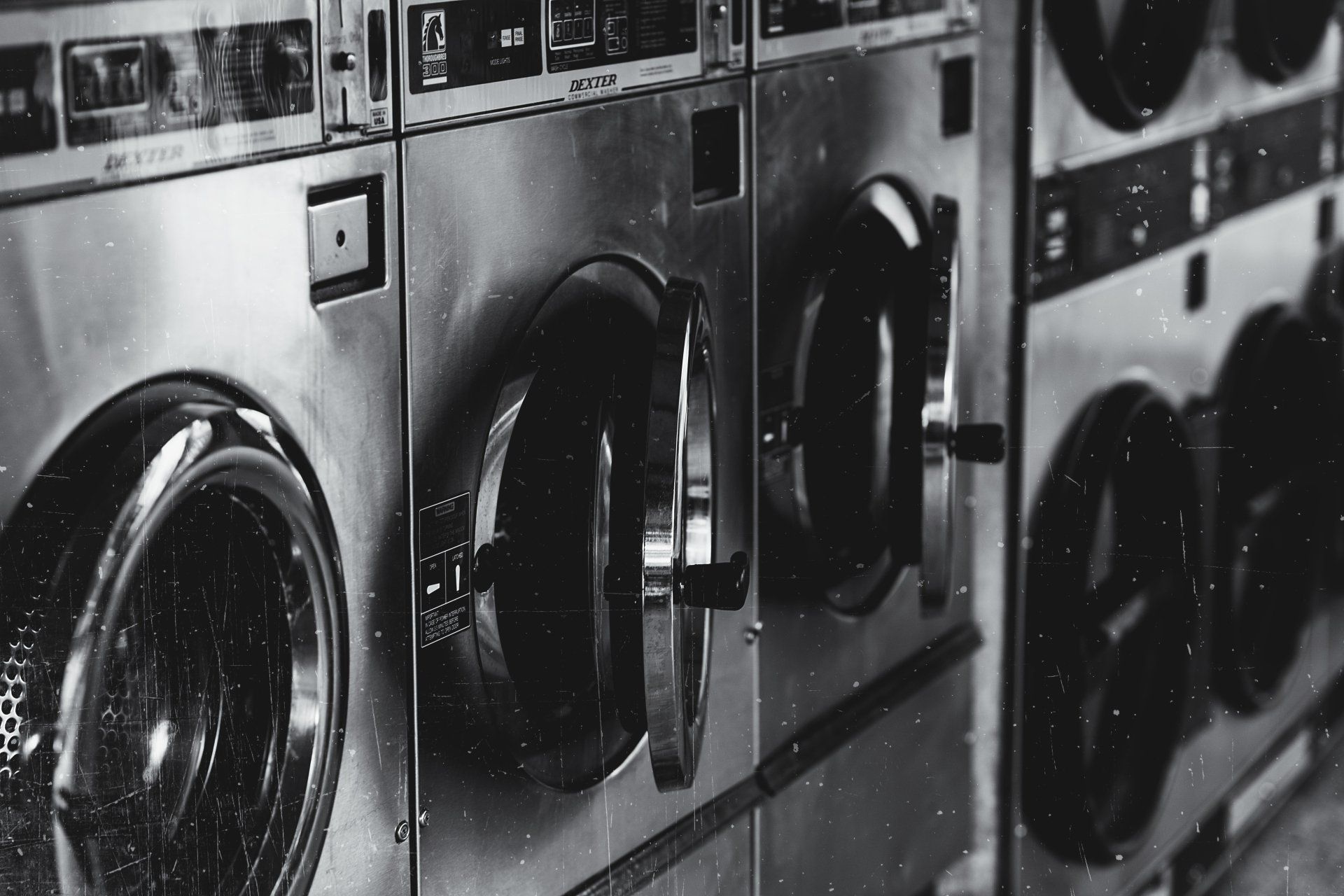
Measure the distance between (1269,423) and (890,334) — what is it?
99 cm

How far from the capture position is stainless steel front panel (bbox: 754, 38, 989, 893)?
166 cm

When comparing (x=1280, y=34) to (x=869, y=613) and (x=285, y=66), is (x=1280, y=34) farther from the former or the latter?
(x=285, y=66)

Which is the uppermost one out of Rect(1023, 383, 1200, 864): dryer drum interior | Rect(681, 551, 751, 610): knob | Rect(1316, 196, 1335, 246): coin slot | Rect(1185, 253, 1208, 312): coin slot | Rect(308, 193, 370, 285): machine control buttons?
Rect(308, 193, 370, 285): machine control buttons

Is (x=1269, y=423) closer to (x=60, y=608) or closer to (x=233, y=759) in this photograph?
(x=233, y=759)

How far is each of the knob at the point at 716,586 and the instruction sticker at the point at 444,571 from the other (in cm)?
20

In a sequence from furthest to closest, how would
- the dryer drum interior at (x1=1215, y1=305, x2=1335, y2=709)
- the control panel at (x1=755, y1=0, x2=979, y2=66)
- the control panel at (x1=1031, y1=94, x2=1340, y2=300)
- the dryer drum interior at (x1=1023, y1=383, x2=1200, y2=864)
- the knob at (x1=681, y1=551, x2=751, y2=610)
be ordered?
1. the dryer drum interior at (x1=1215, y1=305, x2=1335, y2=709)
2. the dryer drum interior at (x1=1023, y1=383, x2=1200, y2=864)
3. the control panel at (x1=1031, y1=94, x2=1340, y2=300)
4. the control panel at (x1=755, y1=0, x2=979, y2=66)
5. the knob at (x1=681, y1=551, x2=751, y2=610)

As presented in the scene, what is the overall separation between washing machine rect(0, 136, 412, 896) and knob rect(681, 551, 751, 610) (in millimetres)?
254

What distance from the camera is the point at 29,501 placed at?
929 millimetres

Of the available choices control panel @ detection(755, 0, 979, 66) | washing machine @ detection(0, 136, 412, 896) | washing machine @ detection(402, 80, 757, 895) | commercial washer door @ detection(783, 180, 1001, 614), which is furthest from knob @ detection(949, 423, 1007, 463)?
washing machine @ detection(0, 136, 412, 896)

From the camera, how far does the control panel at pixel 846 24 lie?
1.61 m

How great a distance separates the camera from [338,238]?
1.12 meters

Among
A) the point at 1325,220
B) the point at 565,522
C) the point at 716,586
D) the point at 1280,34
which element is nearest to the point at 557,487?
the point at 565,522

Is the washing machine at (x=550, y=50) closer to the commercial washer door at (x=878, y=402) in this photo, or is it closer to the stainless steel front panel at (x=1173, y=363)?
the commercial washer door at (x=878, y=402)

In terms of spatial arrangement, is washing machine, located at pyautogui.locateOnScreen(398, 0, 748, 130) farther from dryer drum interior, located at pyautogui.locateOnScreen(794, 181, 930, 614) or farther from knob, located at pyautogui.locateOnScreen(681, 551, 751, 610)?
knob, located at pyautogui.locateOnScreen(681, 551, 751, 610)
